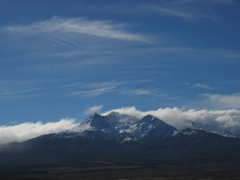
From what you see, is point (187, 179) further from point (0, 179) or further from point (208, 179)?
point (0, 179)

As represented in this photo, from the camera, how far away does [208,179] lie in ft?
634

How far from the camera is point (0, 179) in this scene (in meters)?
198

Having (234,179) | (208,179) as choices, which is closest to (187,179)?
(208,179)

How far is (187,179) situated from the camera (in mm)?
196625

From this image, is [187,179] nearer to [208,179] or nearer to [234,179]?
[208,179]

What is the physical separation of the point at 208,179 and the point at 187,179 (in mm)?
9856

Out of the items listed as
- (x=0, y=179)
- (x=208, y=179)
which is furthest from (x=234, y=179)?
(x=0, y=179)

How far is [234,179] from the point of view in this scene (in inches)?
7367

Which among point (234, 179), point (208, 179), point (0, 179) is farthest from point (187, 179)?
point (0, 179)

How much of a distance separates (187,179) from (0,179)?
89062 millimetres

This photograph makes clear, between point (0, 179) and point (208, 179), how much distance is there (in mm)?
98406

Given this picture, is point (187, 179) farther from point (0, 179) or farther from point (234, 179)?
point (0, 179)

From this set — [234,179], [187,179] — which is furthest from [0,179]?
[234,179]

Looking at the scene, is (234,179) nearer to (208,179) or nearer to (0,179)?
(208,179)
